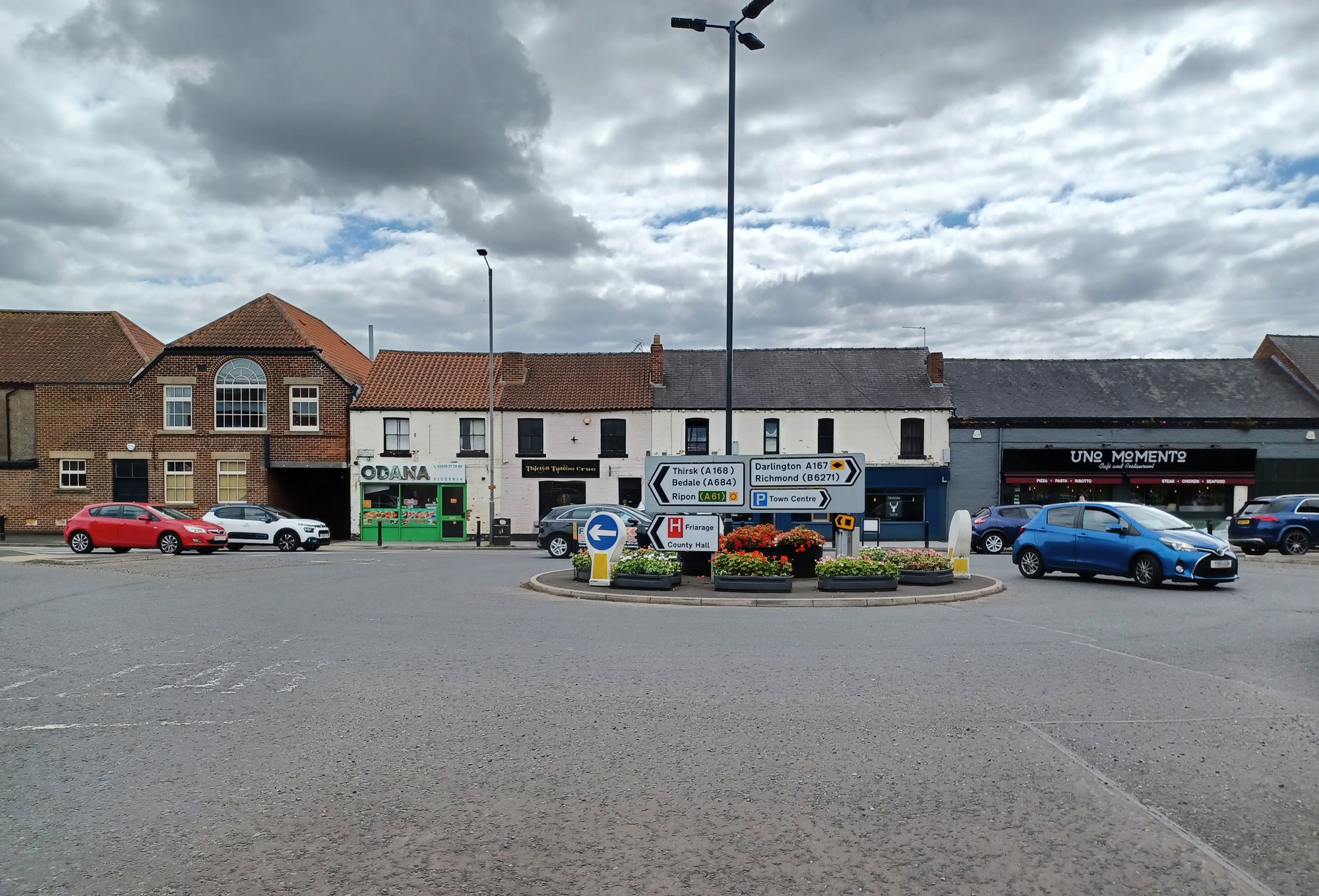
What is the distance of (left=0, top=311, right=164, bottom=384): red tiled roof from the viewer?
123ft

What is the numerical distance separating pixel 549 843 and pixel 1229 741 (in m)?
4.63

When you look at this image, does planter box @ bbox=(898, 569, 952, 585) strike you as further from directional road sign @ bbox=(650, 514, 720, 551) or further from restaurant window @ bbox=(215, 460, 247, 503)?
restaurant window @ bbox=(215, 460, 247, 503)

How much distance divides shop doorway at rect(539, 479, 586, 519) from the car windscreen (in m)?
23.6

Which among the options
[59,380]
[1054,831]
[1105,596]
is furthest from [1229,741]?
[59,380]

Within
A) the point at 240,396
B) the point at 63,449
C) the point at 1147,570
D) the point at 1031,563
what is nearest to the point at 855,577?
the point at 1031,563

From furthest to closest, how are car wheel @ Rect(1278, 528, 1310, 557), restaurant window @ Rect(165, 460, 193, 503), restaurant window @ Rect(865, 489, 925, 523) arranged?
restaurant window @ Rect(865, 489, 925, 523) → restaurant window @ Rect(165, 460, 193, 503) → car wheel @ Rect(1278, 528, 1310, 557)

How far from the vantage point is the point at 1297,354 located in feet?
133

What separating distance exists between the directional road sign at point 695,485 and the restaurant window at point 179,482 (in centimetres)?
2737

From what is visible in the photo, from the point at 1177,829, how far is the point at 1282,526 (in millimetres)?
22314

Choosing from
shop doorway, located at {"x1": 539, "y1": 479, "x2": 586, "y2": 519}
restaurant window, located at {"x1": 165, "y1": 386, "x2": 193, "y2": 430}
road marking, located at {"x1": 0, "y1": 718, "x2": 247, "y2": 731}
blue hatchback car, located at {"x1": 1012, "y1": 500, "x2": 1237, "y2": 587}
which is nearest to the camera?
road marking, located at {"x1": 0, "y1": 718, "x2": 247, "y2": 731}

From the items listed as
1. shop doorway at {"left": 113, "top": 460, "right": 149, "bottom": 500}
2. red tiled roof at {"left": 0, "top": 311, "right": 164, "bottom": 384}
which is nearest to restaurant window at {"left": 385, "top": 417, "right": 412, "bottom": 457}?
shop doorway at {"left": 113, "top": 460, "right": 149, "bottom": 500}

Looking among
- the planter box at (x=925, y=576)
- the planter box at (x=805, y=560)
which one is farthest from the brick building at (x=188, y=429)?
the planter box at (x=925, y=576)

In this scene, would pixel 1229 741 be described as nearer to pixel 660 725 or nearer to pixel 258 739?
pixel 660 725

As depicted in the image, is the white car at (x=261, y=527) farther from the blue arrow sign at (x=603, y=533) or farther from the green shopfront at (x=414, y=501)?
the blue arrow sign at (x=603, y=533)
